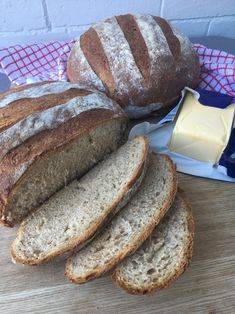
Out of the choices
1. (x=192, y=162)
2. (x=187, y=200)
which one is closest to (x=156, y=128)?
(x=192, y=162)

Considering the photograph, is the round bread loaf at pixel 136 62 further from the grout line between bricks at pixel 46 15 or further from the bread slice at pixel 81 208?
the grout line between bricks at pixel 46 15

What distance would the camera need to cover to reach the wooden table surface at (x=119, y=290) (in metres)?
1.28

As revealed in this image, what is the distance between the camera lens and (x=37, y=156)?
1393 mm

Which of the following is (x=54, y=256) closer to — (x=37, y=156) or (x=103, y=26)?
(x=37, y=156)

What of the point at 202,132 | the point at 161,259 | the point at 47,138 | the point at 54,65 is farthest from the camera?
the point at 54,65

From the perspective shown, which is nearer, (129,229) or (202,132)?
(129,229)

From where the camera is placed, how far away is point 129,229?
1376mm

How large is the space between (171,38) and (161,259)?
1.16m

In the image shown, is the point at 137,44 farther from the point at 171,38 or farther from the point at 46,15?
the point at 46,15

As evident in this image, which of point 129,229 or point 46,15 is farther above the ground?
point 46,15

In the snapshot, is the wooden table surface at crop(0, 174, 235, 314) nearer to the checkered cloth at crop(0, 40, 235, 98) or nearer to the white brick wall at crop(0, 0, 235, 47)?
the checkered cloth at crop(0, 40, 235, 98)

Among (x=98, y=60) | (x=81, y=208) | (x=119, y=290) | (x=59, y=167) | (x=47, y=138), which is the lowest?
(x=119, y=290)

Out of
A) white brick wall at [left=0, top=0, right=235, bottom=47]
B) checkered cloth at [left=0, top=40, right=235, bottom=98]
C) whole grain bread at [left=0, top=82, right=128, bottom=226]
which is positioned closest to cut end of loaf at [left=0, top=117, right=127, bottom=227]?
whole grain bread at [left=0, top=82, right=128, bottom=226]

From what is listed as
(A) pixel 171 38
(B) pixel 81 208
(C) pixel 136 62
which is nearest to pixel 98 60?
(C) pixel 136 62
